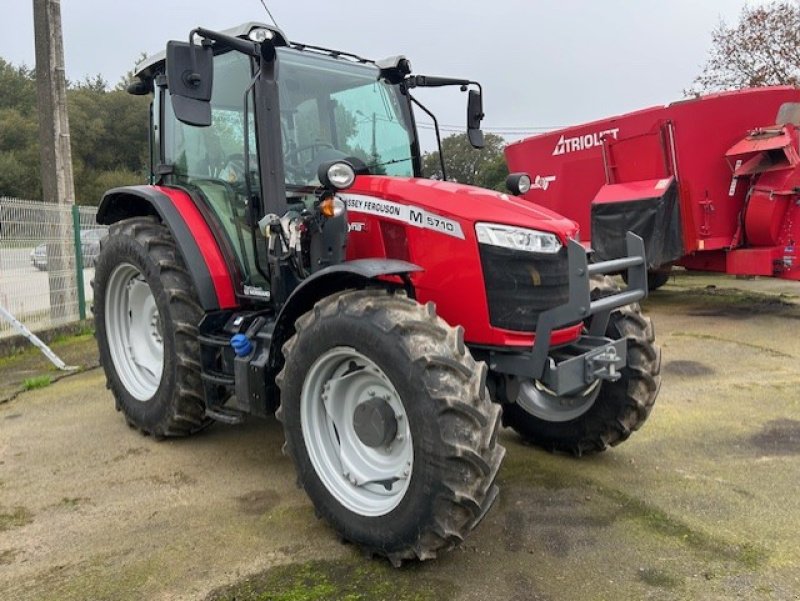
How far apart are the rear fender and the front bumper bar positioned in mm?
1742

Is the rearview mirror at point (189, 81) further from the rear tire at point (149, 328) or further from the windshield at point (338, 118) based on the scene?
the rear tire at point (149, 328)

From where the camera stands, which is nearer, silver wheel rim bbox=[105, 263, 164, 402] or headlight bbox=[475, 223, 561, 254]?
headlight bbox=[475, 223, 561, 254]

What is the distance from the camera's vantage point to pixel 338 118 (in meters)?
3.89

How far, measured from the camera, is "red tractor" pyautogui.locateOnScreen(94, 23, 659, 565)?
2643 mm

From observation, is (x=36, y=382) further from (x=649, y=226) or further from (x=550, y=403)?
(x=649, y=226)

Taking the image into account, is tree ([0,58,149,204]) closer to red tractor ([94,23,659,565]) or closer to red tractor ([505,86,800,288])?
red tractor ([505,86,800,288])

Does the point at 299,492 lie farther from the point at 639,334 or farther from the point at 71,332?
the point at 71,332

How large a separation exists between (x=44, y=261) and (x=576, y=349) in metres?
6.88

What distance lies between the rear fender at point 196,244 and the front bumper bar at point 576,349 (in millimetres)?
1742

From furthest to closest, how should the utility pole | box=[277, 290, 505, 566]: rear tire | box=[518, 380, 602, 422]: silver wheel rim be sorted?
the utility pole
box=[518, 380, 602, 422]: silver wheel rim
box=[277, 290, 505, 566]: rear tire

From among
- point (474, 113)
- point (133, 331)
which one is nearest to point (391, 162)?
point (474, 113)

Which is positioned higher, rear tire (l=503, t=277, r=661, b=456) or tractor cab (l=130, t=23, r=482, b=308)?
tractor cab (l=130, t=23, r=482, b=308)

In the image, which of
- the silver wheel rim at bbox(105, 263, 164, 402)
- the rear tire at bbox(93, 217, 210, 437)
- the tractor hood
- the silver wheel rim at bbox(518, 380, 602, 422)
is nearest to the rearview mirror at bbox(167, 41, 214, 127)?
the tractor hood

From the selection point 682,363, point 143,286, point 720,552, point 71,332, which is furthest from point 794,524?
point 71,332
